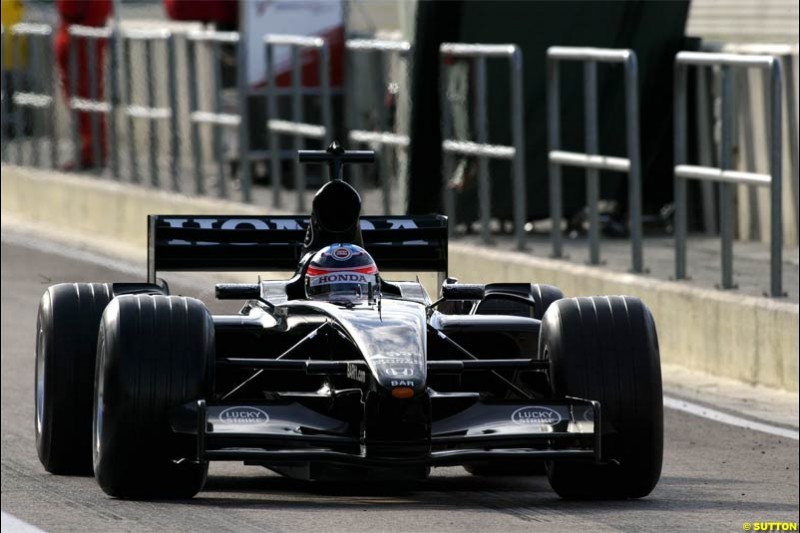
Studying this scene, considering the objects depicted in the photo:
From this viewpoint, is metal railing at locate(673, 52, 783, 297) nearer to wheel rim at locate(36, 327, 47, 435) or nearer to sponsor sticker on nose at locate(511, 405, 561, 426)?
sponsor sticker on nose at locate(511, 405, 561, 426)

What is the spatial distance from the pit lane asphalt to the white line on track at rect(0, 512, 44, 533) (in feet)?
0.20

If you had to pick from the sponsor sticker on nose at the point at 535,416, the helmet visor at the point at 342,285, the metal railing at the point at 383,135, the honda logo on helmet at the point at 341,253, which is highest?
the metal railing at the point at 383,135

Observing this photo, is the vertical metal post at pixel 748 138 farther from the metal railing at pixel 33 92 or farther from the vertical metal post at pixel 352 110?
the metal railing at pixel 33 92

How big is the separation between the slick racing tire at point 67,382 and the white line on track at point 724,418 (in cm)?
391

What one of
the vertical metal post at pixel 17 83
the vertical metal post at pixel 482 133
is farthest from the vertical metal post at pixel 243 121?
the vertical metal post at pixel 17 83

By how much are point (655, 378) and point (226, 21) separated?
20.1 metres

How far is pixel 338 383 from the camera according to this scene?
30.1ft

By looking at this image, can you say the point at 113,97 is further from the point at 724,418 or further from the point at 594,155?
the point at 724,418

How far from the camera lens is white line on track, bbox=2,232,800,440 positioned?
12156mm

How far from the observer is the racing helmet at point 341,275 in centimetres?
984

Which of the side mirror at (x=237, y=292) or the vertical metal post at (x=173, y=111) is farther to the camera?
the vertical metal post at (x=173, y=111)

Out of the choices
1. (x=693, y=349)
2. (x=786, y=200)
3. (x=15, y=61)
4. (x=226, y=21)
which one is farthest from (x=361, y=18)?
(x=693, y=349)

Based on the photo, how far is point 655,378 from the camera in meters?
9.07

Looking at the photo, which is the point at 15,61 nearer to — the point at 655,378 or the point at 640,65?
the point at 640,65
